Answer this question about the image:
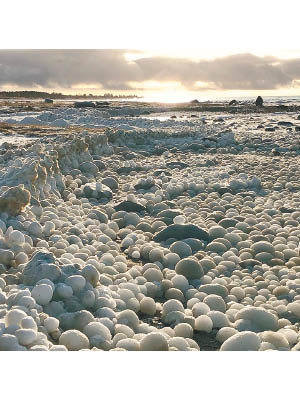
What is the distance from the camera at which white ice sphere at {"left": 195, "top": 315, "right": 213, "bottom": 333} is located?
2953 millimetres

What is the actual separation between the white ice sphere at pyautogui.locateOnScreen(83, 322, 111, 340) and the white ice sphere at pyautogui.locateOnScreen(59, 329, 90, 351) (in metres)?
0.14

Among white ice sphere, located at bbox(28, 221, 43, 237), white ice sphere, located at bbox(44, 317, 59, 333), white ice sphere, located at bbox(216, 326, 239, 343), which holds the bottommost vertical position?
white ice sphere, located at bbox(216, 326, 239, 343)

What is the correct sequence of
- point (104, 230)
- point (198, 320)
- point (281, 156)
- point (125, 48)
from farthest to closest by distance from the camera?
point (281, 156) → point (104, 230) → point (125, 48) → point (198, 320)

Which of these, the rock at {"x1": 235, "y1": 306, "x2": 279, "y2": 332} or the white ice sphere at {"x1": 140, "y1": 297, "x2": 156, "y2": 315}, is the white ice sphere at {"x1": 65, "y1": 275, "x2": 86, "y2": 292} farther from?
the rock at {"x1": 235, "y1": 306, "x2": 279, "y2": 332}

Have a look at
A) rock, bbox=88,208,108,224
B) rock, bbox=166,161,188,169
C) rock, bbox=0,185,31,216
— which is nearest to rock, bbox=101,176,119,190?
rock, bbox=88,208,108,224

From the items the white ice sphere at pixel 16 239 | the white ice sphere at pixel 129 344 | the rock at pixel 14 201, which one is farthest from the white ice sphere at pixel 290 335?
the rock at pixel 14 201

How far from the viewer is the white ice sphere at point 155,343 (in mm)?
2471

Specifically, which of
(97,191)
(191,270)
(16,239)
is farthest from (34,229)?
(97,191)

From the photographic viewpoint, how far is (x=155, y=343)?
248 centimetres

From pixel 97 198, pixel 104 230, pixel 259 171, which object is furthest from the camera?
pixel 259 171
